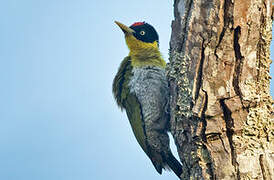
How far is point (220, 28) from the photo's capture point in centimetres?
214

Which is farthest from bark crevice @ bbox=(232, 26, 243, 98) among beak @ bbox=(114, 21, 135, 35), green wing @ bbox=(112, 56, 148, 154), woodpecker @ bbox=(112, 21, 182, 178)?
beak @ bbox=(114, 21, 135, 35)

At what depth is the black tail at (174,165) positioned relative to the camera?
3709 mm

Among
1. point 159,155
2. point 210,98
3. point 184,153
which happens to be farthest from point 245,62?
point 159,155

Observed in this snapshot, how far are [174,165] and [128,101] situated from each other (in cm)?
103

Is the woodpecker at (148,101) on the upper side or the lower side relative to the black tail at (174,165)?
upper

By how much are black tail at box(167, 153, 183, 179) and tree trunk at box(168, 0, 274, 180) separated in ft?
4.77

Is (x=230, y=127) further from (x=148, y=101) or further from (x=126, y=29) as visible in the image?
(x=126, y=29)

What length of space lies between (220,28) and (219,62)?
21cm

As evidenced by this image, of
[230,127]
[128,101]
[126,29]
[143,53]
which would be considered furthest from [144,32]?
[230,127]

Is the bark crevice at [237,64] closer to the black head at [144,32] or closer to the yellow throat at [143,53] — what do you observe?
the yellow throat at [143,53]

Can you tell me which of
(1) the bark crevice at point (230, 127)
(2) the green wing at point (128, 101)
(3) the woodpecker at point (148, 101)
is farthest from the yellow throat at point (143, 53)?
(1) the bark crevice at point (230, 127)

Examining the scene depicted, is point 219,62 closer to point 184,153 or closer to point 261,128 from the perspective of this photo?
point 261,128

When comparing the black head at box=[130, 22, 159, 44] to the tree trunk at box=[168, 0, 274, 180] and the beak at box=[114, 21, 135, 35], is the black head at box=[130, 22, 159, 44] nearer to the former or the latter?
the beak at box=[114, 21, 135, 35]

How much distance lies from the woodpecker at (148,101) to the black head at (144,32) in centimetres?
32
